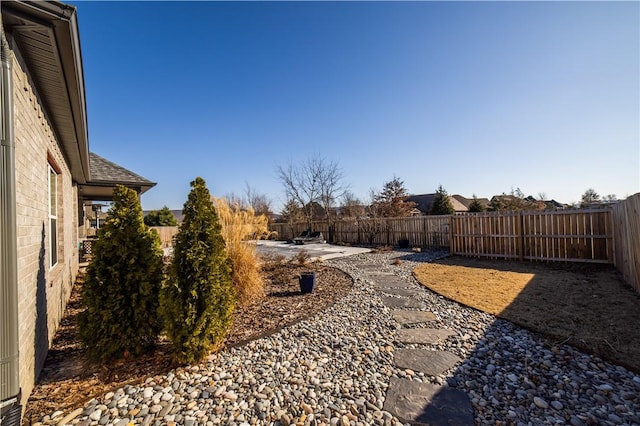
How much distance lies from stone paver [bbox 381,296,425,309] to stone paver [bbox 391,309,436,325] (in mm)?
225

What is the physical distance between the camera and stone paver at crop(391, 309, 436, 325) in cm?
348

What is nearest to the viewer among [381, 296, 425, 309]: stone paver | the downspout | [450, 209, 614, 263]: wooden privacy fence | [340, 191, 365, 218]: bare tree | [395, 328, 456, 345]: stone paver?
the downspout

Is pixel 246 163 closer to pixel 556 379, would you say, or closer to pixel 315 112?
pixel 315 112

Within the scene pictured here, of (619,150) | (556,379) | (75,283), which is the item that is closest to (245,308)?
(556,379)

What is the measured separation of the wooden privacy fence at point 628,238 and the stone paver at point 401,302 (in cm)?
343

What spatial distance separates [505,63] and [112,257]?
7835 mm

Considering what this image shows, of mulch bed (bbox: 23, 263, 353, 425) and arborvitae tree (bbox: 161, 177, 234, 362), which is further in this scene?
arborvitae tree (bbox: 161, 177, 234, 362)

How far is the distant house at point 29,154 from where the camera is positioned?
4.79 ft

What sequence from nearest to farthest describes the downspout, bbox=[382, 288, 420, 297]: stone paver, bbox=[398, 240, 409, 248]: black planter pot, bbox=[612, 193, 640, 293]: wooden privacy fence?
the downspout → bbox=[612, 193, 640, 293]: wooden privacy fence → bbox=[382, 288, 420, 297]: stone paver → bbox=[398, 240, 409, 248]: black planter pot

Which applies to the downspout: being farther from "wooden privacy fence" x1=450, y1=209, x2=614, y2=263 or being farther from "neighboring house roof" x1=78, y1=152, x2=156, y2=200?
"wooden privacy fence" x1=450, y1=209, x2=614, y2=263

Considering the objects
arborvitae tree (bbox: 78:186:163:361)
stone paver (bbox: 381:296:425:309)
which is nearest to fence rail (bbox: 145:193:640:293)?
arborvitae tree (bbox: 78:186:163:361)

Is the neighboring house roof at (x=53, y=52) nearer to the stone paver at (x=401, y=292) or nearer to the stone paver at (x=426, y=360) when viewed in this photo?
the stone paver at (x=426, y=360)

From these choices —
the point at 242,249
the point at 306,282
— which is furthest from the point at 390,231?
the point at 242,249

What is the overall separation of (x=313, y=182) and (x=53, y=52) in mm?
17575
